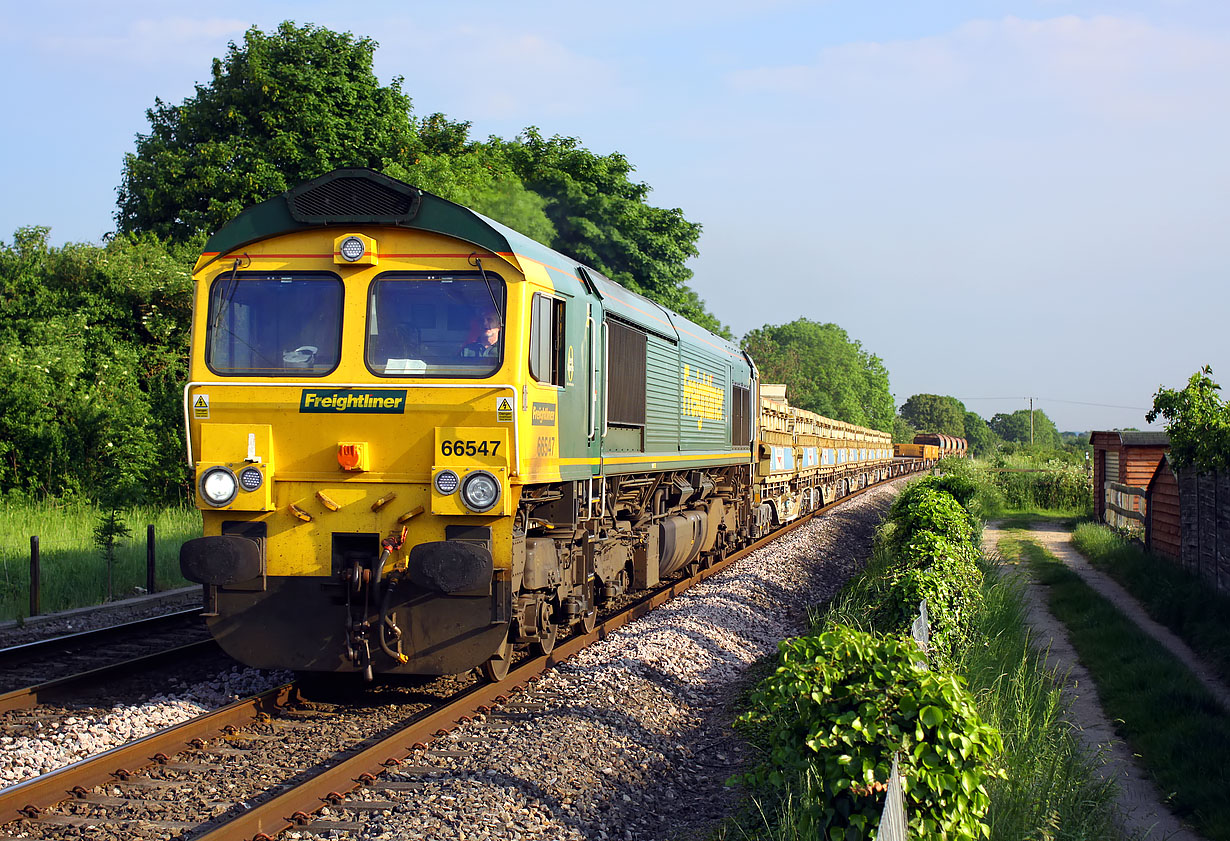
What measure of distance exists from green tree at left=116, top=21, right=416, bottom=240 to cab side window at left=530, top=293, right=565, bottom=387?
19.1 meters

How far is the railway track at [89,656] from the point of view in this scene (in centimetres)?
777

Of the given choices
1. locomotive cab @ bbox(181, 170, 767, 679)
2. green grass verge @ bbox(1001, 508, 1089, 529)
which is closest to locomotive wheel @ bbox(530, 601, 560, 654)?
locomotive cab @ bbox(181, 170, 767, 679)

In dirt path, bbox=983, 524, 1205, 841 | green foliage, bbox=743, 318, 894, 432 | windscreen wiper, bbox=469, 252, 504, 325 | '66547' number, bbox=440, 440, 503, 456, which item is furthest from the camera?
green foliage, bbox=743, 318, 894, 432

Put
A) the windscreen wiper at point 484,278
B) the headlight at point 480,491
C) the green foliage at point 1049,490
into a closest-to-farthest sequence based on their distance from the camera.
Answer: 1. the headlight at point 480,491
2. the windscreen wiper at point 484,278
3. the green foliage at point 1049,490

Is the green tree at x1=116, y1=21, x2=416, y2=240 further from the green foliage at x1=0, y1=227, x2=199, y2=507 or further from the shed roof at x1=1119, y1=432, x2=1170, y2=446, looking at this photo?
the shed roof at x1=1119, y1=432, x2=1170, y2=446

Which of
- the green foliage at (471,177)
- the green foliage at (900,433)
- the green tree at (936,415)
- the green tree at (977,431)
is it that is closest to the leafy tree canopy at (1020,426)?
the green tree at (977,431)

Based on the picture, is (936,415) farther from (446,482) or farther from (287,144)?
(446,482)

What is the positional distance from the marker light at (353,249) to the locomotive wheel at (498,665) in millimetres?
3312

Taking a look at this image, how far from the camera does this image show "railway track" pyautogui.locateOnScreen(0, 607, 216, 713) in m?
7.77

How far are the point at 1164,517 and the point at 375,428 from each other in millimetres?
15618

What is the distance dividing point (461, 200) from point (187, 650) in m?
15.8

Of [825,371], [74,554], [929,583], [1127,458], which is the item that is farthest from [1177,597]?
[825,371]

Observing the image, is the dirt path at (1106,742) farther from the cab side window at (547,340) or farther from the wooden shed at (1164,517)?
the cab side window at (547,340)

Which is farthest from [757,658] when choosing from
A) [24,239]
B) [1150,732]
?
[24,239]
